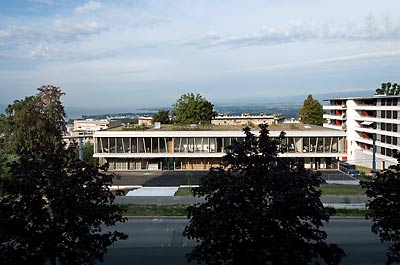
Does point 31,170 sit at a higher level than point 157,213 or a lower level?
higher

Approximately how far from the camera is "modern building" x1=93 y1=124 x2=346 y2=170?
43.7 metres

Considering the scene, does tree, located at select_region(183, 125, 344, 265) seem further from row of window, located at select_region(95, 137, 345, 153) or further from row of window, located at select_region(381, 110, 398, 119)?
row of window, located at select_region(381, 110, 398, 119)

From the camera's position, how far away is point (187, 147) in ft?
146

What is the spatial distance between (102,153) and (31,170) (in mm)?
34490

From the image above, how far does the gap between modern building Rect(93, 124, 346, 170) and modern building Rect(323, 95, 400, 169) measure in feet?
30.3

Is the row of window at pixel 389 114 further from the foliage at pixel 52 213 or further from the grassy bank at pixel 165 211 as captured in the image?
the foliage at pixel 52 213

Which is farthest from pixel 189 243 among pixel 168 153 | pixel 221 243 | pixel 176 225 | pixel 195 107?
pixel 195 107

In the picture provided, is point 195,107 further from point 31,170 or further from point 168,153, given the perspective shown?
point 31,170

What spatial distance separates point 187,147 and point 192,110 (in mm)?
22200

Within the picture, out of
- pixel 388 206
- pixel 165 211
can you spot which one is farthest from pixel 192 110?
pixel 388 206

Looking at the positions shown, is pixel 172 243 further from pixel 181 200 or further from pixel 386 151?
pixel 386 151

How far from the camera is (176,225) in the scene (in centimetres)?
1934

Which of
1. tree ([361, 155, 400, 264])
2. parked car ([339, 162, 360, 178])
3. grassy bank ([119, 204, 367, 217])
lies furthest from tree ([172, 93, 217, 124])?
tree ([361, 155, 400, 264])

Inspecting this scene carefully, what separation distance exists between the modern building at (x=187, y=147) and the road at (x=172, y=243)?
2388 centimetres
